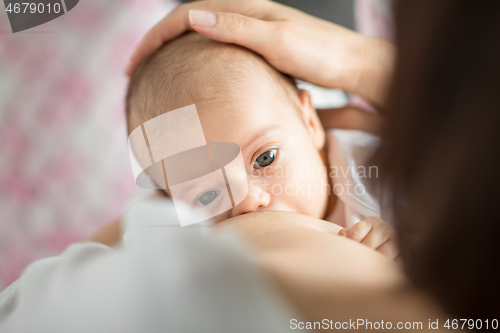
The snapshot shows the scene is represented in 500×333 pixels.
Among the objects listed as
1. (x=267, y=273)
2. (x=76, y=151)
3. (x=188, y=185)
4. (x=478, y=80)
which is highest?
(x=478, y=80)

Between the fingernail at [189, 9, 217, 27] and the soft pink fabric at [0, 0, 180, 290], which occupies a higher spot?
the fingernail at [189, 9, 217, 27]

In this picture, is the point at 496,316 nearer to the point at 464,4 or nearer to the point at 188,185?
the point at 464,4

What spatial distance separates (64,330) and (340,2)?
125 centimetres

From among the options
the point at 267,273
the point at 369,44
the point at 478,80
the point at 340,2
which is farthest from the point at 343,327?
the point at 340,2

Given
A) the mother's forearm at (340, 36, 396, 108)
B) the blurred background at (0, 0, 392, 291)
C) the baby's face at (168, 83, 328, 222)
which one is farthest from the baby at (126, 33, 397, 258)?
the blurred background at (0, 0, 392, 291)

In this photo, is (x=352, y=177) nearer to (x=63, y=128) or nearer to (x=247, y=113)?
(x=247, y=113)

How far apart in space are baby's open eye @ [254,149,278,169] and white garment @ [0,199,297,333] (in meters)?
0.24

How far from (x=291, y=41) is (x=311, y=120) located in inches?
7.2

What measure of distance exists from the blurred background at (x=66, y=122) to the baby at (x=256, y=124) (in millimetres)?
548

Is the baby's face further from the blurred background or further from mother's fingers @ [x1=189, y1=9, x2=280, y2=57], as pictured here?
the blurred background

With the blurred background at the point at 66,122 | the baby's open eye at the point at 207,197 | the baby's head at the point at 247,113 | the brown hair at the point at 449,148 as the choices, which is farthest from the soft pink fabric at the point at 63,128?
the brown hair at the point at 449,148

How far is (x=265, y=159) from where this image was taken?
66cm

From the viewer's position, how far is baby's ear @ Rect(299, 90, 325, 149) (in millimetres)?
810

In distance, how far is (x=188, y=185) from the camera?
67 centimetres
